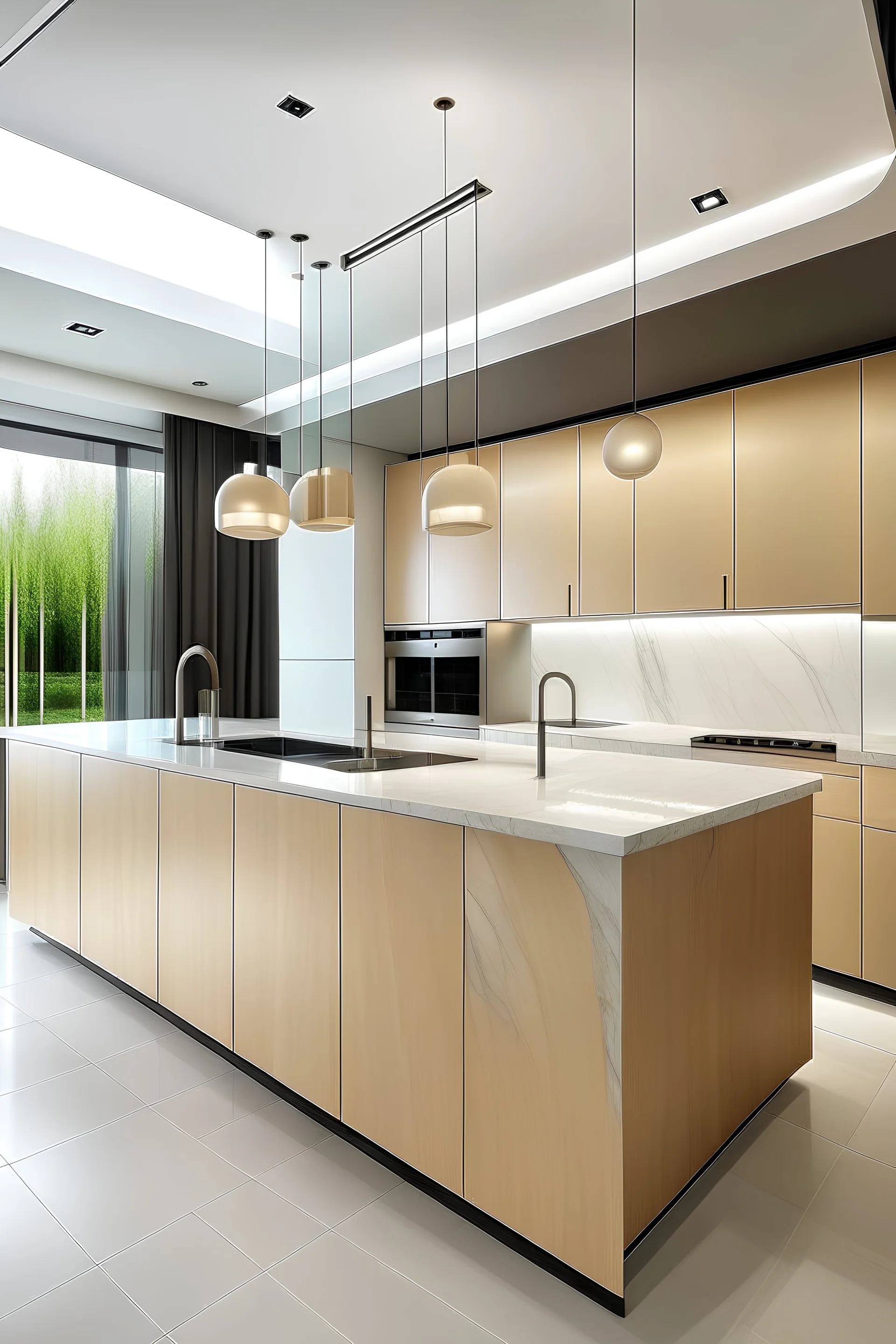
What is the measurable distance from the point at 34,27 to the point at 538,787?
215 centimetres

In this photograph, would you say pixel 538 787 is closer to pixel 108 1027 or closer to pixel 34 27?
pixel 108 1027

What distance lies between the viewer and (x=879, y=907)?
3059mm

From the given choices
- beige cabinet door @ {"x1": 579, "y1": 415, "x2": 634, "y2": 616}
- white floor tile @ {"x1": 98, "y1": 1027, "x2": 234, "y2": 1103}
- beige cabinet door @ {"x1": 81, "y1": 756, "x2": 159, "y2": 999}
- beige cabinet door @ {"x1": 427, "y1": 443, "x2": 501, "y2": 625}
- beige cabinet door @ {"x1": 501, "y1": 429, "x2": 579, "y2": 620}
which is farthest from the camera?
beige cabinet door @ {"x1": 427, "y1": 443, "x2": 501, "y2": 625}

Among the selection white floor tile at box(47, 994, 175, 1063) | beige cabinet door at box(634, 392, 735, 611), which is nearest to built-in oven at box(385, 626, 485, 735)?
beige cabinet door at box(634, 392, 735, 611)

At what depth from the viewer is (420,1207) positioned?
1865 mm

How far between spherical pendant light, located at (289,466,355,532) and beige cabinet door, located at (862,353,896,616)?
2026 millimetres

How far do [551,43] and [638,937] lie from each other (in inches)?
85.5

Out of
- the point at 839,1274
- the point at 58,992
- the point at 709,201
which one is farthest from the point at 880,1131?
the point at 709,201

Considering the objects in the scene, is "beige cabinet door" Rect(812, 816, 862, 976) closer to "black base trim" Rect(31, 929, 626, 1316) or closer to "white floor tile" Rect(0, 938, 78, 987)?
"black base trim" Rect(31, 929, 626, 1316)

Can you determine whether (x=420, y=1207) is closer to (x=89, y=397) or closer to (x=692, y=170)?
(x=692, y=170)

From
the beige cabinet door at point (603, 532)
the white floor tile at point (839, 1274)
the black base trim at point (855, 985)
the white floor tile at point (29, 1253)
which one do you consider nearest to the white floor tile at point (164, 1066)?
the white floor tile at point (29, 1253)

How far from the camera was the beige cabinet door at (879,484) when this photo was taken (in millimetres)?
3188

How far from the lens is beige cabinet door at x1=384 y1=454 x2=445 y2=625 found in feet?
16.5

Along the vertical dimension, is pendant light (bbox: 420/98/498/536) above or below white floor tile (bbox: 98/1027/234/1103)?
above
